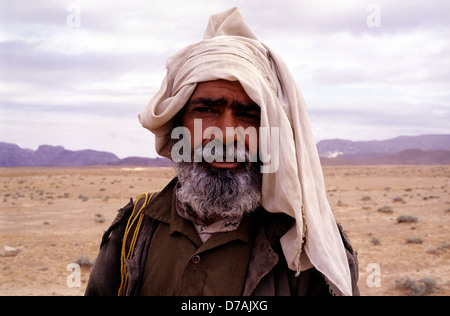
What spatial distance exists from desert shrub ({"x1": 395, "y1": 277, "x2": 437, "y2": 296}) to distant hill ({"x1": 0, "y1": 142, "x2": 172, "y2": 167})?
11108 centimetres

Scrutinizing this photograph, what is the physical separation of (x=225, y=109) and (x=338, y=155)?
495 ft

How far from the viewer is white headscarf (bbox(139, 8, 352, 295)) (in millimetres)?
1810

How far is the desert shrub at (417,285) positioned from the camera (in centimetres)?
705

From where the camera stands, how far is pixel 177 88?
7.43 ft

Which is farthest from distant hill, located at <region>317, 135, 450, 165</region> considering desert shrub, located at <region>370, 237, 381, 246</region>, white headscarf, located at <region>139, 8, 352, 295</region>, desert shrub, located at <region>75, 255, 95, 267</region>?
white headscarf, located at <region>139, 8, 352, 295</region>

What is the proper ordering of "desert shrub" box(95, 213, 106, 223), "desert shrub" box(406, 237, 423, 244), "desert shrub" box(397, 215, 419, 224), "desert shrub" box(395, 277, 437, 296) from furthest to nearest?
"desert shrub" box(95, 213, 106, 223), "desert shrub" box(397, 215, 419, 224), "desert shrub" box(406, 237, 423, 244), "desert shrub" box(395, 277, 437, 296)

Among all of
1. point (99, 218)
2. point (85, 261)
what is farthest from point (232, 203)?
point (99, 218)

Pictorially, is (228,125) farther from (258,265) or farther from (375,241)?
(375,241)

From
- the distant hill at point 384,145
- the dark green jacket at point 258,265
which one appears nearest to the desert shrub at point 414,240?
the dark green jacket at point 258,265

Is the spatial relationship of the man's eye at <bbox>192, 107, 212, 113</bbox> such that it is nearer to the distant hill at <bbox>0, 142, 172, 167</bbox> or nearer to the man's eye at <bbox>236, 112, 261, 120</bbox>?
the man's eye at <bbox>236, 112, 261, 120</bbox>

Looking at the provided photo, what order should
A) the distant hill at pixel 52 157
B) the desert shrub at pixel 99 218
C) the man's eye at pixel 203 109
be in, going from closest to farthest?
the man's eye at pixel 203 109
the desert shrub at pixel 99 218
the distant hill at pixel 52 157

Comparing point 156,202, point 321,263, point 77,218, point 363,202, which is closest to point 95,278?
point 156,202

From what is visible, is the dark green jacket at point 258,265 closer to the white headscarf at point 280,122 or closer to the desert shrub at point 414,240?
the white headscarf at point 280,122
